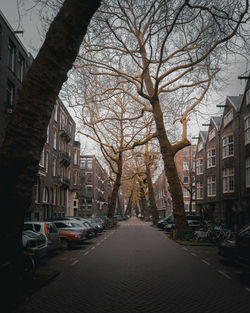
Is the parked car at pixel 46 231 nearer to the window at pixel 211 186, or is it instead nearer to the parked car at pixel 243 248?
the parked car at pixel 243 248

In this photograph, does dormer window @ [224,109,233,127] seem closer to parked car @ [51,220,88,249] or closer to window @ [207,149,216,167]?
window @ [207,149,216,167]

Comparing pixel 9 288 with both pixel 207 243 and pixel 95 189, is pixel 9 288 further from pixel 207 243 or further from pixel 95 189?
pixel 95 189

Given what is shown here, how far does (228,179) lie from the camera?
124ft

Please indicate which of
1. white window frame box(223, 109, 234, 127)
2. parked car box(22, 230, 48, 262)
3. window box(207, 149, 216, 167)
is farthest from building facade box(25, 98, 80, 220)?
parked car box(22, 230, 48, 262)

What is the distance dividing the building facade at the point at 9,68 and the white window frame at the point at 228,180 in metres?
22.0

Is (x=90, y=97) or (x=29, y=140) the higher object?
(x=90, y=97)

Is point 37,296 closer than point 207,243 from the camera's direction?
Yes

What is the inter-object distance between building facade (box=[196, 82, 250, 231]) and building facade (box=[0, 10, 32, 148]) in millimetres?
16223

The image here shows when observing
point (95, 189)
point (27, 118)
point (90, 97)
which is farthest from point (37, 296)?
point (95, 189)

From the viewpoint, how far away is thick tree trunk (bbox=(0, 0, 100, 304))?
7398mm

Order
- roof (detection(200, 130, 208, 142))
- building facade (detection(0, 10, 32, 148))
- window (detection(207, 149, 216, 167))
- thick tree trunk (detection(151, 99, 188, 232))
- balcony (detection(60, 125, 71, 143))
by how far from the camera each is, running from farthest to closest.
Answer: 1. roof (detection(200, 130, 208, 142))
2. balcony (detection(60, 125, 71, 143))
3. window (detection(207, 149, 216, 167))
4. building facade (detection(0, 10, 32, 148))
5. thick tree trunk (detection(151, 99, 188, 232))

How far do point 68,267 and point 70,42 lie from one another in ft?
23.3

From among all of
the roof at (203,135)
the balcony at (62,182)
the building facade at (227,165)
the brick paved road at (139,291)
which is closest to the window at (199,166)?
the building facade at (227,165)

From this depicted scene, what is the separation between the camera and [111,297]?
7.37 meters
